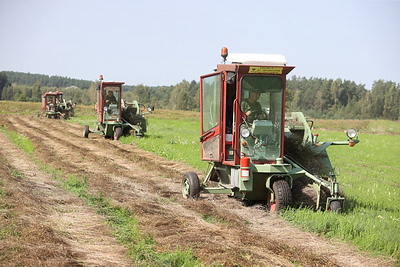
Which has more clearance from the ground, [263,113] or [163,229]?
[263,113]

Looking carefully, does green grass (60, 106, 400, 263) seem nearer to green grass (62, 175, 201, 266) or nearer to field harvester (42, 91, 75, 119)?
green grass (62, 175, 201, 266)

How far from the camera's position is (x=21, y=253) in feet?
18.6

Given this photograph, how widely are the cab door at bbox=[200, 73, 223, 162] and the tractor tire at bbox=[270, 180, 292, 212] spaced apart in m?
1.47

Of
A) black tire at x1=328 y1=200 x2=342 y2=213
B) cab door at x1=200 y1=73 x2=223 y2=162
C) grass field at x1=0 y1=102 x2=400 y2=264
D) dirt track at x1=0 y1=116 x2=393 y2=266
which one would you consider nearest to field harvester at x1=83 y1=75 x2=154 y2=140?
grass field at x1=0 y1=102 x2=400 y2=264

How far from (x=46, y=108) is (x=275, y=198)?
4283 centimetres

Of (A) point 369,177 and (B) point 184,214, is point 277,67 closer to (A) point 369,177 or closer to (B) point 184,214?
(B) point 184,214

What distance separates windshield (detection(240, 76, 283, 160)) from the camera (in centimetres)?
946

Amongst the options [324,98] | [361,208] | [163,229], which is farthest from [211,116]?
[324,98]

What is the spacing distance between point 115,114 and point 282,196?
17.2 m

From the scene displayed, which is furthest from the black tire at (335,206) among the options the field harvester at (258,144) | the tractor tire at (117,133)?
the tractor tire at (117,133)

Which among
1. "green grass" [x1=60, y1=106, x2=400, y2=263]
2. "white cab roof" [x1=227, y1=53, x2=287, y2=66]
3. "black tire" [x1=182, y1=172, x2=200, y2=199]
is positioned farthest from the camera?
"black tire" [x1=182, y1=172, x2=200, y2=199]

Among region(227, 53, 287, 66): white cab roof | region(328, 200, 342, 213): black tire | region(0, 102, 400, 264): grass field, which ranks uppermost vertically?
region(227, 53, 287, 66): white cab roof

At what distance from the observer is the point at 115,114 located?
24844mm

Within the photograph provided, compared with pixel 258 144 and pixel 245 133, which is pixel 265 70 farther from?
pixel 258 144
